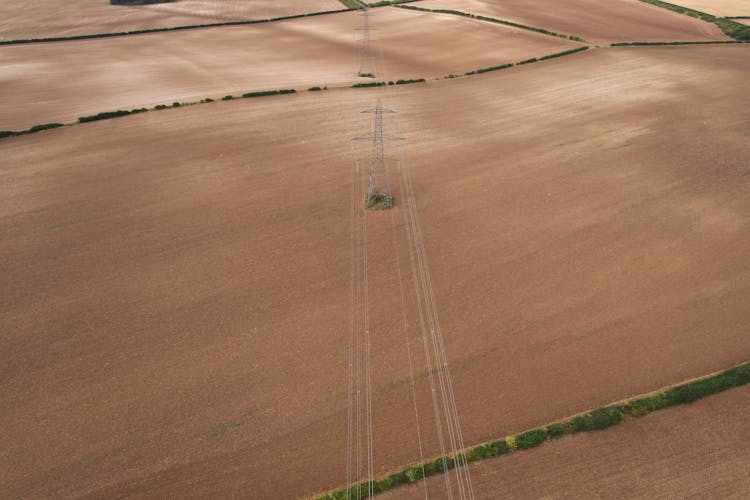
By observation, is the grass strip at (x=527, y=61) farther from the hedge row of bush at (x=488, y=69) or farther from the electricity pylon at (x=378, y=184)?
the electricity pylon at (x=378, y=184)

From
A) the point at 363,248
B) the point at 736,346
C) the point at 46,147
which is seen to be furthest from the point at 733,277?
the point at 46,147

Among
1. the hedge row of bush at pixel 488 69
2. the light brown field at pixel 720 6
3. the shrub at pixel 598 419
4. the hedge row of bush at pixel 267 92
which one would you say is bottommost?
the shrub at pixel 598 419

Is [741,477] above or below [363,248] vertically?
below

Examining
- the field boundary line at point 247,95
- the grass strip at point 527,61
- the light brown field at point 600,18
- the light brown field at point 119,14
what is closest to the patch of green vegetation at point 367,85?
the field boundary line at point 247,95

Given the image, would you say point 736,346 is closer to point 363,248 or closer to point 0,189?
point 363,248

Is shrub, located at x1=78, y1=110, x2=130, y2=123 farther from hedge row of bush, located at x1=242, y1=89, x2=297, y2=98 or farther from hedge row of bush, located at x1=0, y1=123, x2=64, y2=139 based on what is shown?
hedge row of bush, located at x1=242, y1=89, x2=297, y2=98

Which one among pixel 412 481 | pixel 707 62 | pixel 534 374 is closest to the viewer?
pixel 412 481

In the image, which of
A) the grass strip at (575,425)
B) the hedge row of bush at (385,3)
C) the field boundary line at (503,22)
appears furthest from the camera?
the hedge row of bush at (385,3)

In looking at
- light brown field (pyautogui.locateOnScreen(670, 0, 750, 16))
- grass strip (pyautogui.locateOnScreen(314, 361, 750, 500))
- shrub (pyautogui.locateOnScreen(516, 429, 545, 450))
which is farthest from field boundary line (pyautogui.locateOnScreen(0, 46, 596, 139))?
light brown field (pyautogui.locateOnScreen(670, 0, 750, 16))
